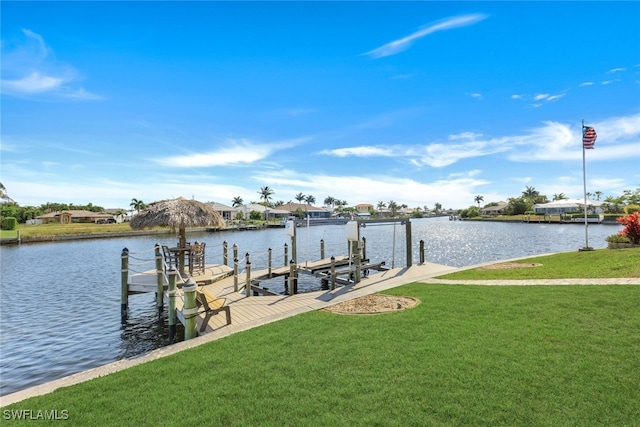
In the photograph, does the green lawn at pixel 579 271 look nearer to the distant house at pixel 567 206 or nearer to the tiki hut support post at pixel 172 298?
the tiki hut support post at pixel 172 298

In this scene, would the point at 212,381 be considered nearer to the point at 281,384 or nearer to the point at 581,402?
the point at 281,384

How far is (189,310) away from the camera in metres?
7.57

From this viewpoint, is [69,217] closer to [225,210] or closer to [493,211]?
[225,210]

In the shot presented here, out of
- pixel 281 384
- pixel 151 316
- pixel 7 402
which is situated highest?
pixel 281 384

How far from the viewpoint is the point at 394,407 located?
157 inches

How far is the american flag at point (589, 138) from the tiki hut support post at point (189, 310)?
848 inches

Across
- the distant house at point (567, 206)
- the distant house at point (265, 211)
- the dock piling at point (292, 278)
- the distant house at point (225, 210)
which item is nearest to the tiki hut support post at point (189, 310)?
the dock piling at point (292, 278)

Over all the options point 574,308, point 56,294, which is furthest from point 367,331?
point 56,294

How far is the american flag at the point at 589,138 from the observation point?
1848 cm

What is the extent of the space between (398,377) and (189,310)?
197 inches

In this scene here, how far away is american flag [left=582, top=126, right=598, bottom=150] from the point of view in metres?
18.5

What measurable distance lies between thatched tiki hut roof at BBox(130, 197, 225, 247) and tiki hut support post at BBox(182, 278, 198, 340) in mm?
7737

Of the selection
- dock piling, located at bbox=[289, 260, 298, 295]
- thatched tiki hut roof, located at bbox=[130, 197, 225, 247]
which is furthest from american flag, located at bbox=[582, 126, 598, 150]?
thatched tiki hut roof, located at bbox=[130, 197, 225, 247]

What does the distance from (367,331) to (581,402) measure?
3.46m
